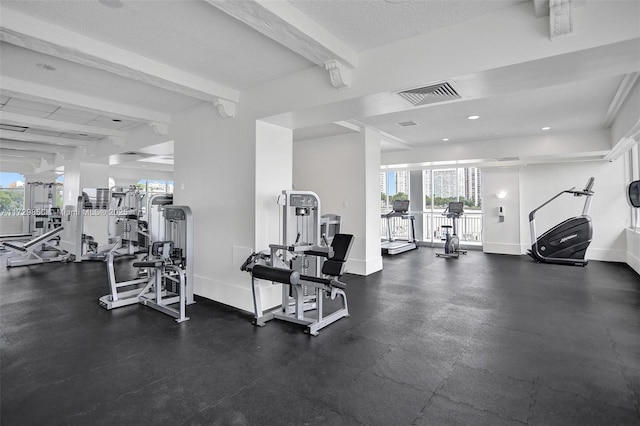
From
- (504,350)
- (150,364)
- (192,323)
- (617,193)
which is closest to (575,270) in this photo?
(617,193)

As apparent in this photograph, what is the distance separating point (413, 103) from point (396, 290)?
2755 millimetres

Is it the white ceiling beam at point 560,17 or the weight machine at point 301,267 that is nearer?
the white ceiling beam at point 560,17

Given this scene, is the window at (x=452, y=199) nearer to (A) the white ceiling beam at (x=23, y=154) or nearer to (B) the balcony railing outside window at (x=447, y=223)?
(B) the balcony railing outside window at (x=447, y=223)

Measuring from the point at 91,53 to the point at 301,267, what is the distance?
Result: 9.52ft

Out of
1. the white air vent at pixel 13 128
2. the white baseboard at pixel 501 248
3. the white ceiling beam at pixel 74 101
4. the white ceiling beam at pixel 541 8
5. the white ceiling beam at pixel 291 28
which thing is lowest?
the white baseboard at pixel 501 248

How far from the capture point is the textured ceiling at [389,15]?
233 cm

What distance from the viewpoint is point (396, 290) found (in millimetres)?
4824

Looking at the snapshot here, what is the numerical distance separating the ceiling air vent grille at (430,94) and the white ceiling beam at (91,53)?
2289 millimetres

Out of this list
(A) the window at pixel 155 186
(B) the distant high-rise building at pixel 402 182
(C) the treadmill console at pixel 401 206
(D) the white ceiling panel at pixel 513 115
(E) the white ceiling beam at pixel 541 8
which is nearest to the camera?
(E) the white ceiling beam at pixel 541 8

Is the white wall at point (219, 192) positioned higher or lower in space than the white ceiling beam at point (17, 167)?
lower

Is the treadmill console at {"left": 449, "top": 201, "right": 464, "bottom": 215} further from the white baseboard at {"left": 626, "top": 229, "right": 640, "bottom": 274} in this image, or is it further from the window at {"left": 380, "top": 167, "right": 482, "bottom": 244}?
the white baseboard at {"left": 626, "top": 229, "right": 640, "bottom": 274}

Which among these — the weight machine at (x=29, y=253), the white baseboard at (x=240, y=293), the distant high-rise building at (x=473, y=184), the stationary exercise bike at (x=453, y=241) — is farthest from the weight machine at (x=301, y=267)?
the distant high-rise building at (x=473, y=184)

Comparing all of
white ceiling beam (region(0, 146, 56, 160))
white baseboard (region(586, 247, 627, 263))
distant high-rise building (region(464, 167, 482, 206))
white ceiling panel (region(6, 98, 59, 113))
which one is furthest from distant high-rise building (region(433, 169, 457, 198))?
white ceiling beam (region(0, 146, 56, 160))

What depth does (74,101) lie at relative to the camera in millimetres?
4168
